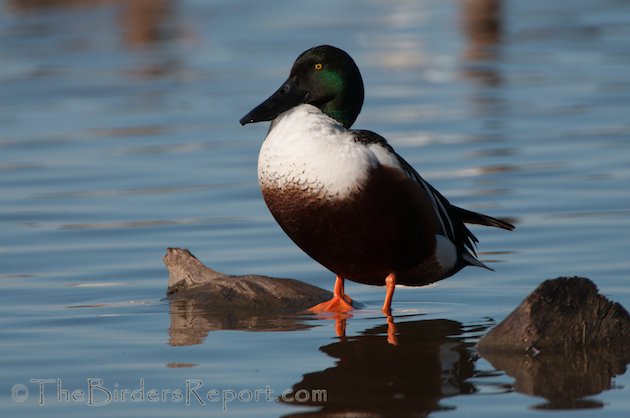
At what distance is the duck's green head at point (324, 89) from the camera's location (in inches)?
265

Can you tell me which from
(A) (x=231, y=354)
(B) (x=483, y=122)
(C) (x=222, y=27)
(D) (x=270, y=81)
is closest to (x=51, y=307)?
(A) (x=231, y=354)

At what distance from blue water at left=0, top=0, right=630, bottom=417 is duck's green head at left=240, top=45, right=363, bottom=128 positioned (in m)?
1.01

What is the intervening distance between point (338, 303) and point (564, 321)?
1414 millimetres

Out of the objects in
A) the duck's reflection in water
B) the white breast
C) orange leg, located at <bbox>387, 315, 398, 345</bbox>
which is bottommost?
the duck's reflection in water

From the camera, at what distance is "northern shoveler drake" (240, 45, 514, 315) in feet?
20.5

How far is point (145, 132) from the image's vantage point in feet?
42.4

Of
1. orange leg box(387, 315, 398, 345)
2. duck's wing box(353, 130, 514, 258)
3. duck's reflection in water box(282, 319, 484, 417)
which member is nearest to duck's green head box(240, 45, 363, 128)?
duck's wing box(353, 130, 514, 258)

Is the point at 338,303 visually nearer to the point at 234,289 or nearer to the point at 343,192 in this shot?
the point at 234,289

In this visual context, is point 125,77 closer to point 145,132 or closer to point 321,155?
point 145,132

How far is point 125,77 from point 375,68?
10.0 ft

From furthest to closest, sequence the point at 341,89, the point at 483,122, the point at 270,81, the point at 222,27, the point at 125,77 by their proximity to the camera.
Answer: the point at 222,27
the point at 125,77
the point at 270,81
the point at 483,122
the point at 341,89

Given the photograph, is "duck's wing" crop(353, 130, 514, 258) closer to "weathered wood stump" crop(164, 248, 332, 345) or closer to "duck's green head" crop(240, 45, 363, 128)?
"duck's green head" crop(240, 45, 363, 128)

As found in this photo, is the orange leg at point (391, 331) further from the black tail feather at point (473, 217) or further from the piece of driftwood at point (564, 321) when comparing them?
the black tail feather at point (473, 217)

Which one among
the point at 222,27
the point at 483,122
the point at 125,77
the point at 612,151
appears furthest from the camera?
the point at 222,27
